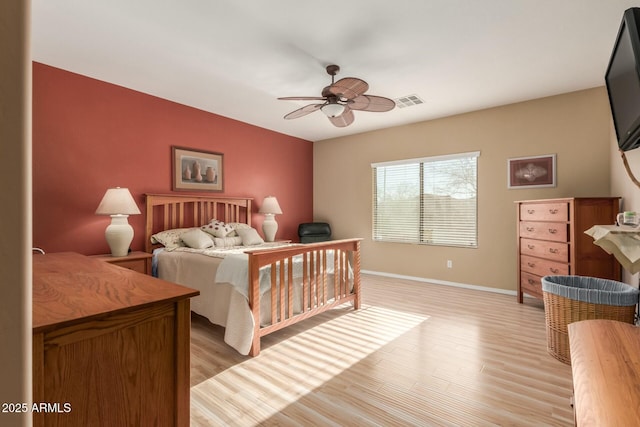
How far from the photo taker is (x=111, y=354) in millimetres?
927

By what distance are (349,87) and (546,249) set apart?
107 inches

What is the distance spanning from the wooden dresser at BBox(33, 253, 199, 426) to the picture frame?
13.9ft

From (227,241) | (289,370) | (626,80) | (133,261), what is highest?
(626,80)

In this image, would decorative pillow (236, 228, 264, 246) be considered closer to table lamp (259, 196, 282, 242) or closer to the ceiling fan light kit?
table lamp (259, 196, 282, 242)

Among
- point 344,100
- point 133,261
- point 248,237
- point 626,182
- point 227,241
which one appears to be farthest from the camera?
point 248,237

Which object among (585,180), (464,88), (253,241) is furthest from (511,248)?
(253,241)

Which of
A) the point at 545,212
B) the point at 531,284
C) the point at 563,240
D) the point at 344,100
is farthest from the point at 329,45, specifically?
the point at 531,284

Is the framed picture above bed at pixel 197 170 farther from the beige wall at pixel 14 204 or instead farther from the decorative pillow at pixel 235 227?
the beige wall at pixel 14 204

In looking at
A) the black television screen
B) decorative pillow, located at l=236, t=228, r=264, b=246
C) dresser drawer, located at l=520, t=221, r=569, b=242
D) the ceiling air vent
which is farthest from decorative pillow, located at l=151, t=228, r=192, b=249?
dresser drawer, located at l=520, t=221, r=569, b=242

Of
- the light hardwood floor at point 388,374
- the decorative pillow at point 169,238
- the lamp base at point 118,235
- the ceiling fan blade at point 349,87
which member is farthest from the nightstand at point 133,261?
the ceiling fan blade at point 349,87

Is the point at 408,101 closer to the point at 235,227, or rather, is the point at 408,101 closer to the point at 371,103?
the point at 371,103

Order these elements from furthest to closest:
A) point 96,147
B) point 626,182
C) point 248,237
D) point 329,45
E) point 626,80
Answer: point 248,237, point 96,147, point 626,182, point 329,45, point 626,80

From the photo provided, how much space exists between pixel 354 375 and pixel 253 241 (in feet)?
7.74

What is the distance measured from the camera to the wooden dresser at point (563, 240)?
296 cm
